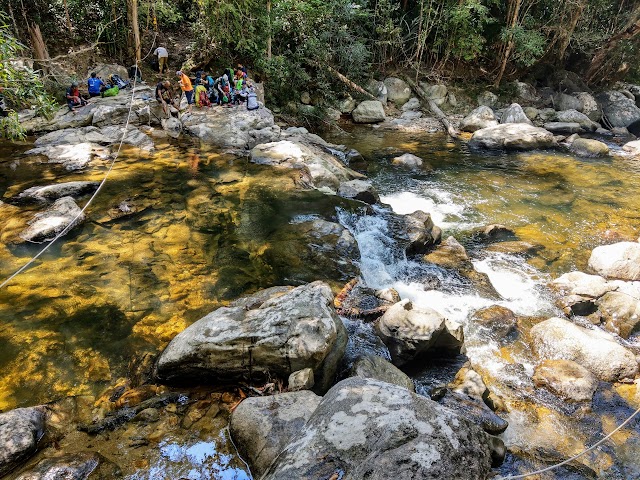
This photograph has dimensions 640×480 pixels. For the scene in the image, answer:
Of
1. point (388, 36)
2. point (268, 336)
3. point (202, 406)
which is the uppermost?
point (388, 36)

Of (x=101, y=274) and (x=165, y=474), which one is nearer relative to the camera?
(x=165, y=474)

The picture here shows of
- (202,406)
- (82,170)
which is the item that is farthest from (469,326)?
(82,170)

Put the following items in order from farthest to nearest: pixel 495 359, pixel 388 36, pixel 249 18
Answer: pixel 388 36
pixel 249 18
pixel 495 359

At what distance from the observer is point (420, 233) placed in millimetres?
6828

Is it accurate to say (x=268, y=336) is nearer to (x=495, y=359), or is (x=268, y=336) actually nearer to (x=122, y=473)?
(x=122, y=473)

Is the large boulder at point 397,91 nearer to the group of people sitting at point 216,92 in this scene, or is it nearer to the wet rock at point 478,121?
the wet rock at point 478,121

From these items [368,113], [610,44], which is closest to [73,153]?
[368,113]

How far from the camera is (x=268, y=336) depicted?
3.73 m

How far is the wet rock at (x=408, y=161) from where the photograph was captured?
36.5 ft

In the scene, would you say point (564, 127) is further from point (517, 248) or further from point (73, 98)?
point (73, 98)

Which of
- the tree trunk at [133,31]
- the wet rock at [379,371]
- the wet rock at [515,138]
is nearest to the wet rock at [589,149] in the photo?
the wet rock at [515,138]

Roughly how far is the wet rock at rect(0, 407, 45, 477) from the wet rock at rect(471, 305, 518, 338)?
4.95 m

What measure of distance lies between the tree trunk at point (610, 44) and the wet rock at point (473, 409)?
62.7ft

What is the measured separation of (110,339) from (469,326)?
4.44 m
